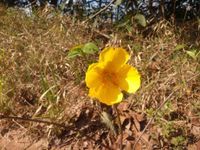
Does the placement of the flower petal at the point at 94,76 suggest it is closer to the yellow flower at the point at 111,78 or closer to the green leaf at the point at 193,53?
the yellow flower at the point at 111,78

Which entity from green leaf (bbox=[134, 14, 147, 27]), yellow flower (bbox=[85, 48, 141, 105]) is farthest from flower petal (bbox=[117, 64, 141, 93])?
green leaf (bbox=[134, 14, 147, 27])

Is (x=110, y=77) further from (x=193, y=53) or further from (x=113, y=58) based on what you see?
(x=193, y=53)

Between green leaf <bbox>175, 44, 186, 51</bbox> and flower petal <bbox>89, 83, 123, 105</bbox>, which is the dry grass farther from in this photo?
flower petal <bbox>89, 83, 123, 105</bbox>

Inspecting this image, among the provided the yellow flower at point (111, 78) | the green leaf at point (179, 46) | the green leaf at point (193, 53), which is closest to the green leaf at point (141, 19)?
the green leaf at point (179, 46)

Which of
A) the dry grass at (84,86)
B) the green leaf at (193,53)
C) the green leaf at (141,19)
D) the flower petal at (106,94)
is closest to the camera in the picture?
the flower petal at (106,94)

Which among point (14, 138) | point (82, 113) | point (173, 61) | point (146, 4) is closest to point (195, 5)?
point (146, 4)

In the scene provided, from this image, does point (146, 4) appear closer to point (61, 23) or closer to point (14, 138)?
point (61, 23)
